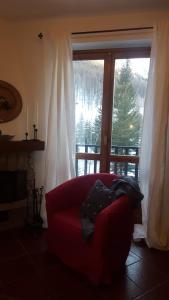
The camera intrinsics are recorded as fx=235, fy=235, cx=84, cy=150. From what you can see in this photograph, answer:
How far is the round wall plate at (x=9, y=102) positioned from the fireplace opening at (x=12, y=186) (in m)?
0.70

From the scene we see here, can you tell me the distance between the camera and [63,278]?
2057 millimetres

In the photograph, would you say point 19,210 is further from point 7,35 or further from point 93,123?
point 7,35

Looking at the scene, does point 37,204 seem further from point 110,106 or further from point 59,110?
point 110,106

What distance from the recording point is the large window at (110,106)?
9.57 feet

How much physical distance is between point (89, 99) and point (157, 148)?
1.09 m

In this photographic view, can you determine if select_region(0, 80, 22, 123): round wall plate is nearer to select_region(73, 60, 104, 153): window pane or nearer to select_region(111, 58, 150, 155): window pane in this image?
select_region(73, 60, 104, 153): window pane

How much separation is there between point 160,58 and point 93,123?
1109mm

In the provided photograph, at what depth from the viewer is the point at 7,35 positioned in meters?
3.00

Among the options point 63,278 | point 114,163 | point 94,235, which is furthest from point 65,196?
point 114,163

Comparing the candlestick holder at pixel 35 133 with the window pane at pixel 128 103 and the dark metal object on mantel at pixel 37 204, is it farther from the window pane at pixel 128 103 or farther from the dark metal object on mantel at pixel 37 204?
the window pane at pixel 128 103

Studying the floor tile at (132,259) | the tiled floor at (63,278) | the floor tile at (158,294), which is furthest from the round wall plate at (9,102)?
the floor tile at (158,294)

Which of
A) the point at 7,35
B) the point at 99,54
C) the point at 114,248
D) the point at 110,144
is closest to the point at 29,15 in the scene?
the point at 7,35

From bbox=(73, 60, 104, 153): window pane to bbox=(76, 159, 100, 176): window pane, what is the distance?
0.18 metres

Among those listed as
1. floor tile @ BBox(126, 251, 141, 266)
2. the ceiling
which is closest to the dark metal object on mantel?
floor tile @ BBox(126, 251, 141, 266)
